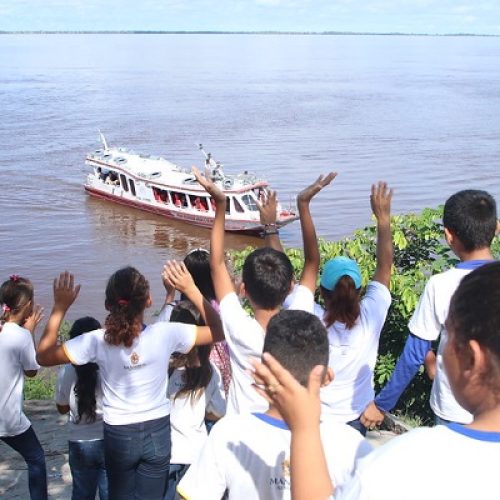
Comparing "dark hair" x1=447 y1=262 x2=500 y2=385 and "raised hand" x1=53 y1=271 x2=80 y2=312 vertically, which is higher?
"dark hair" x1=447 y1=262 x2=500 y2=385

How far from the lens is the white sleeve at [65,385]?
13.3 ft

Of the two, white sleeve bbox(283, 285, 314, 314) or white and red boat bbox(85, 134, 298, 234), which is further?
white and red boat bbox(85, 134, 298, 234)

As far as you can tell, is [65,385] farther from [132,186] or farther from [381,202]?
[132,186]

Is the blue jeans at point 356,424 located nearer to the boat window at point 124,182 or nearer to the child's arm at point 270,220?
the child's arm at point 270,220

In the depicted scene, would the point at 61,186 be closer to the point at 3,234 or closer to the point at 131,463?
the point at 3,234

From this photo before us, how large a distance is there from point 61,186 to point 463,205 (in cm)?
2890

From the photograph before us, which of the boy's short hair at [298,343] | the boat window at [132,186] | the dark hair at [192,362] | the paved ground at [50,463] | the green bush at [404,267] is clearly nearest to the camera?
the boy's short hair at [298,343]

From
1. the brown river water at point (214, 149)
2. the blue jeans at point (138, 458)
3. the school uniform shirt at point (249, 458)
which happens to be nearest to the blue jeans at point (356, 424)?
the blue jeans at point (138, 458)

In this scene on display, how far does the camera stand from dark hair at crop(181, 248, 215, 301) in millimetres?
4027

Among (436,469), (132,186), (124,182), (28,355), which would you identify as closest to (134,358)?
(28,355)

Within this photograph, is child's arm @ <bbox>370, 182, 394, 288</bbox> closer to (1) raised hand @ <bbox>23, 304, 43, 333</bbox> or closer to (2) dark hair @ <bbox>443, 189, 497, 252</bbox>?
(2) dark hair @ <bbox>443, 189, 497, 252</bbox>

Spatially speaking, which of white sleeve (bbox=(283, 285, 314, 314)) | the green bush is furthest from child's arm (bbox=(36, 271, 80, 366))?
the green bush

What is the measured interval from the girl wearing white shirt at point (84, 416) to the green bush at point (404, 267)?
2.43 m

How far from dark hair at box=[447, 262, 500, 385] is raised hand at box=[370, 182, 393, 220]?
2.16 metres
